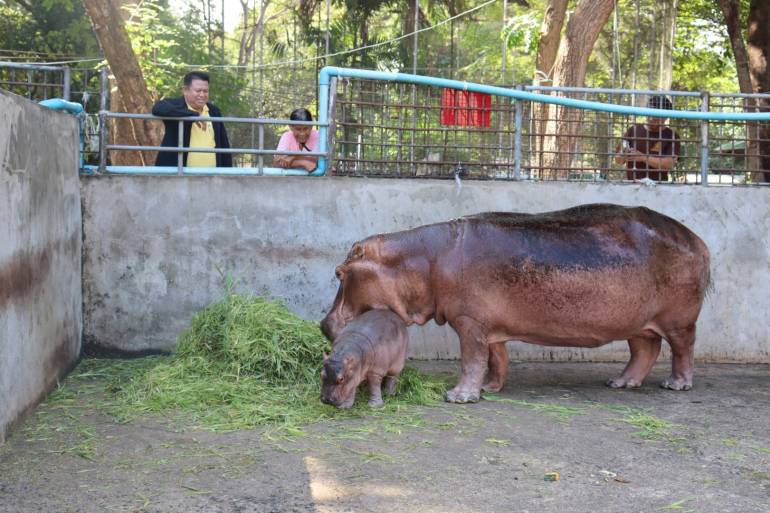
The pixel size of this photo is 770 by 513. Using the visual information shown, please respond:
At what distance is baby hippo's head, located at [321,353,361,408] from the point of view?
527 cm

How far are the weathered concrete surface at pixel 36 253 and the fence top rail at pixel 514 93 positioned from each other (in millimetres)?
2171

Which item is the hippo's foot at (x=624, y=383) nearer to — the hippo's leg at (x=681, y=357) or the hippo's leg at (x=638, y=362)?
the hippo's leg at (x=638, y=362)

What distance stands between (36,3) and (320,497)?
63.3 feet

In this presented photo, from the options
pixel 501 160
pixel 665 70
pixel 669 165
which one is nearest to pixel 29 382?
pixel 501 160

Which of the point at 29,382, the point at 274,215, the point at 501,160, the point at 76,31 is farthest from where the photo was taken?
the point at 76,31

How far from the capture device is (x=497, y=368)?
20.8 ft

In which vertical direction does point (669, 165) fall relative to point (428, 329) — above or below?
above

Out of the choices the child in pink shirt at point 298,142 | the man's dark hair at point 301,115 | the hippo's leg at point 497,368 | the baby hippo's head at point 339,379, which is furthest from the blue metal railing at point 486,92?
the baby hippo's head at point 339,379

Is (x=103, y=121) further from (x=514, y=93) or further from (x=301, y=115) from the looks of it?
(x=514, y=93)

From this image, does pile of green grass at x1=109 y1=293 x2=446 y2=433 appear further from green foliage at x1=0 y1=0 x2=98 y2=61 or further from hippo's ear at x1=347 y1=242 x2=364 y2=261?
green foliage at x1=0 y1=0 x2=98 y2=61

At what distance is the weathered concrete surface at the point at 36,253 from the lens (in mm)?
4891

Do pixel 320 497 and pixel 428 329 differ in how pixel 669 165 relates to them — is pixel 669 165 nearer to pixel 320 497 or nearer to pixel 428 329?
pixel 428 329

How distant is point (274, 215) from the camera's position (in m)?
7.30

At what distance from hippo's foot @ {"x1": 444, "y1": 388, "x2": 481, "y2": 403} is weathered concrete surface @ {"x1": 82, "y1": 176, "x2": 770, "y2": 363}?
1.65 meters
